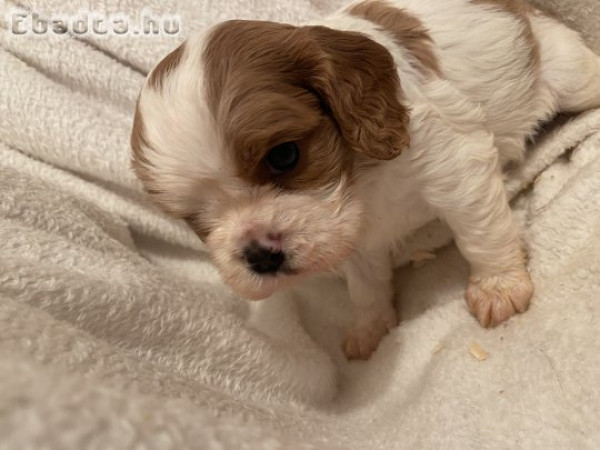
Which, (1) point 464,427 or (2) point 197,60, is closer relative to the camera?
(2) point 197,60

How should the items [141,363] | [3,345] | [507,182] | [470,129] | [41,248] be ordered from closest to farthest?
1. [3,345]
2. [141,363]
3. [41,248]
4. [470,129]
5. [507,182]

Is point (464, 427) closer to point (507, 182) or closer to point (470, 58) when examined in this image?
point (507, 182)

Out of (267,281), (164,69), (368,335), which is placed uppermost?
(164,69)

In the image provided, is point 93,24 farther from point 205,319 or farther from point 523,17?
point 523,17

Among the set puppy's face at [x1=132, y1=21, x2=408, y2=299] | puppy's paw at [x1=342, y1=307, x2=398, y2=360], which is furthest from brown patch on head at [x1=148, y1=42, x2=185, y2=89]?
puppy's paw at [x1=342, y1=307, x2=398, y2=360]

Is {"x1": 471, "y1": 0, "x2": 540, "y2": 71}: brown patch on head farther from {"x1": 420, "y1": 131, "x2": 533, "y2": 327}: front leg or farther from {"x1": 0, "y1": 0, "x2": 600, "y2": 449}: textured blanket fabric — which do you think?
{"x1": 420, "y1": 131, "x2": 533, "y2": 327}: front leg

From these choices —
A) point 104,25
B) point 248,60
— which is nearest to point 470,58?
point 248,60

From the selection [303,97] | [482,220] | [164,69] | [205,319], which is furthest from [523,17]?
[205,319]
